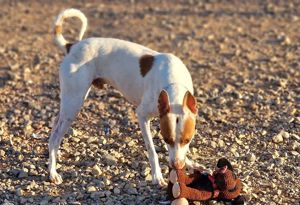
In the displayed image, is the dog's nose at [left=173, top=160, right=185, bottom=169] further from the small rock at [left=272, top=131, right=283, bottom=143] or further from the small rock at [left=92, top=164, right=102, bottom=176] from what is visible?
the small rock at [left=272, top=131, right=283, bottom=143]

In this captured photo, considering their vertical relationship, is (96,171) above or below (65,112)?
below

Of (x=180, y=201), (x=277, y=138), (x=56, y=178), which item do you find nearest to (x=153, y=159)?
(x=180, y=201)

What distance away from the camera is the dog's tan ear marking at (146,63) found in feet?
20.1

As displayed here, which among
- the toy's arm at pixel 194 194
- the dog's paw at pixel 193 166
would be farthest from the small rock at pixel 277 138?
the toy's arm at pixel 194 194

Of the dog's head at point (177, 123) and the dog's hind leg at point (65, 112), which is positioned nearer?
the dog's head at point (177, 123)

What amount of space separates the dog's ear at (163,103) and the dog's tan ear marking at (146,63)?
2.49 ft

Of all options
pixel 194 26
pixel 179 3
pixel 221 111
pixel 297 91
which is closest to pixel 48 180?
pixel 221 111

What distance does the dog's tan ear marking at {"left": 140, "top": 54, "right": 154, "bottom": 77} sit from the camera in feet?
20.1

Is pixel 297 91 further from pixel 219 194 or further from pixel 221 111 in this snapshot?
pixel 219 194

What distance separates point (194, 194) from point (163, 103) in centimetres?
84

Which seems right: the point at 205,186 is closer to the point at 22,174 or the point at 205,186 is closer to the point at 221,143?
the point at 221,143

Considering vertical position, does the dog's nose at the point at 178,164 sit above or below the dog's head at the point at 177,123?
below

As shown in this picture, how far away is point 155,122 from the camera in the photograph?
7.44 m

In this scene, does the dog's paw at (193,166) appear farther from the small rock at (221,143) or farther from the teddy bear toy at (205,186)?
the small rock at (221,143)
